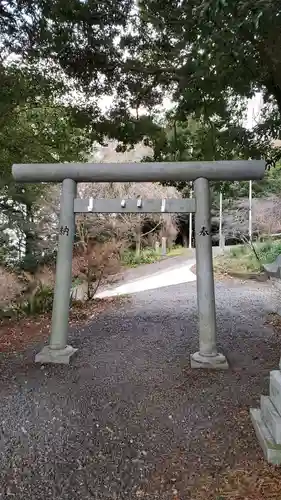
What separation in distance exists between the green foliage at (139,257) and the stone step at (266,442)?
11.2m

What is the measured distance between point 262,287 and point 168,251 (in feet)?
24.7

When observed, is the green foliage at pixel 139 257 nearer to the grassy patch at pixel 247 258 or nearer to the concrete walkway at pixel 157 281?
the concrete walkway at pixel 157 281

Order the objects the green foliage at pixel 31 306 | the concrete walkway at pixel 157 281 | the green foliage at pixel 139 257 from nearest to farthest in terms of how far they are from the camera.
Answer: the green foliage at pixel 31 306 → the concrete walkway at pixel 157 281 → the green foliage at pixel 139 257

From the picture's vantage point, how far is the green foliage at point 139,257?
14227 millimetres

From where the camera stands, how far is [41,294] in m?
7.39

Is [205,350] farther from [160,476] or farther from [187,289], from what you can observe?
[187,289]

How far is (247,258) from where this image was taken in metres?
12.1

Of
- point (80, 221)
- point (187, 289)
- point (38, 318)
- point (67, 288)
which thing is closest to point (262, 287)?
point (187, 289)

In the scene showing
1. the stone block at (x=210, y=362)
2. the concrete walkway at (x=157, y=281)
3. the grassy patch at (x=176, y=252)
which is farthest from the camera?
the grassy patch at (x=176, y=252)

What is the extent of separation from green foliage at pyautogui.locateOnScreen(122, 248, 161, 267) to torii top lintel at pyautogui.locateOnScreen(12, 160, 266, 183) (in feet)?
31.4

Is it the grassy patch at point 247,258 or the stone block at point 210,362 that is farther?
the grassy patch at point 247,258

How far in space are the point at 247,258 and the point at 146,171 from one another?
860 cm

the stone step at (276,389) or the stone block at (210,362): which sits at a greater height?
the stone step at (276,389)

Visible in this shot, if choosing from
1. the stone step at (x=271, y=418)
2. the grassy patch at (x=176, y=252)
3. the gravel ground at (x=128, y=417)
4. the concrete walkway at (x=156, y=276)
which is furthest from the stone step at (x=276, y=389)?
the grassy patch at (x=176, y=252)
